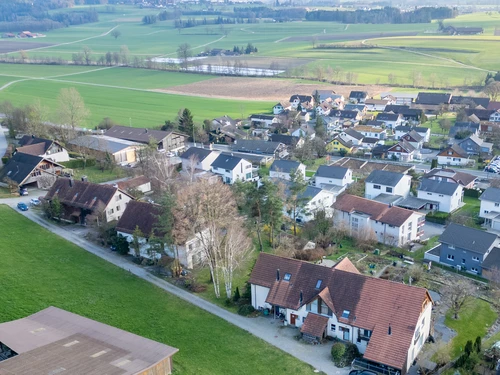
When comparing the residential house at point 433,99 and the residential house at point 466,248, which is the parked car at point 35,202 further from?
the residential house at point 433,99

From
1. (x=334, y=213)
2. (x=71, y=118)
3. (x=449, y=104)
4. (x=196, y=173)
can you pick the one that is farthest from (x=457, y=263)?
(x=449, y=104)

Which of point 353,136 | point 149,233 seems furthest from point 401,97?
point 149,233

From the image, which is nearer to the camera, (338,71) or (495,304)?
(495,304)

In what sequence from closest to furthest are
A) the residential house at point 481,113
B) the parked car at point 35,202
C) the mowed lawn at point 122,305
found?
→ the mowed lawn at point 122,305
the parked car at point 35,202
the residential house at point 481,113

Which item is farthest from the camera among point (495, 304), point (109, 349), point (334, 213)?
point (334, 213)

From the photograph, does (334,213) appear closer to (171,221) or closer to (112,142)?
(171,221)

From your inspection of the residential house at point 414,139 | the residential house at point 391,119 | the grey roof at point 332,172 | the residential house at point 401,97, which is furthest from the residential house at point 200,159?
the residential house at point 401,97
